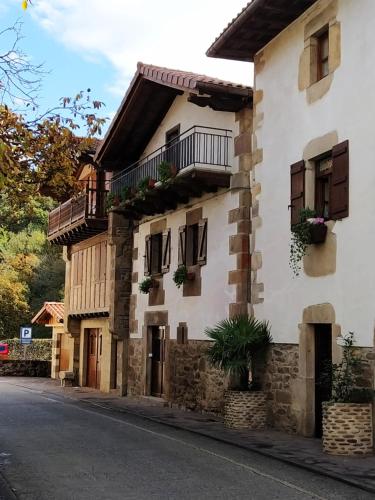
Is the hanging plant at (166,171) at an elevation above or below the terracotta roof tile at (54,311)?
above

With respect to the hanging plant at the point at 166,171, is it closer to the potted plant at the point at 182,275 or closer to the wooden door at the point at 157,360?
the potted plant at the point at 182,275

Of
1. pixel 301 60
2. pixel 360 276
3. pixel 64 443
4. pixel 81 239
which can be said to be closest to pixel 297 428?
pixel 360 276

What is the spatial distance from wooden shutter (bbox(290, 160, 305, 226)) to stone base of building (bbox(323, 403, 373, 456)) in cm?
373

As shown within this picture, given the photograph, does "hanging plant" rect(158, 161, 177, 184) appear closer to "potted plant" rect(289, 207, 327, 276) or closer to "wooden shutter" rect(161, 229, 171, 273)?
"wooden shutter" rect(161, 229, 171, 273)

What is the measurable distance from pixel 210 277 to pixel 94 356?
10614 millimetres

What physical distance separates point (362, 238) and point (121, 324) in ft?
40.2

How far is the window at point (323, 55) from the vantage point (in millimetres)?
12602

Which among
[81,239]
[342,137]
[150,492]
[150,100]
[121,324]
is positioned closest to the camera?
[150,492]

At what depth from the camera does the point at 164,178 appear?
1683 cm

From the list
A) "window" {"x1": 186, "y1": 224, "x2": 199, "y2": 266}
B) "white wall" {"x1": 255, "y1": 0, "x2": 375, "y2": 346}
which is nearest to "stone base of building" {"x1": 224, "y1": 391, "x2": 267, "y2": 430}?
"white wall" {"x1": 255, "y1": 0, "x2": 375, "y2": 346}

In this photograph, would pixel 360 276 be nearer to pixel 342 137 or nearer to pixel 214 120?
pixel 342 137

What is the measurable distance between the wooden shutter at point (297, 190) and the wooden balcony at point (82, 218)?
411 inches

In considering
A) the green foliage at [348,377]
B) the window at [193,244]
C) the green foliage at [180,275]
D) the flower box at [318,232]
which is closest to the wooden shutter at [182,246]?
the window at [193,244]

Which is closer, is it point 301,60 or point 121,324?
point 301,60
